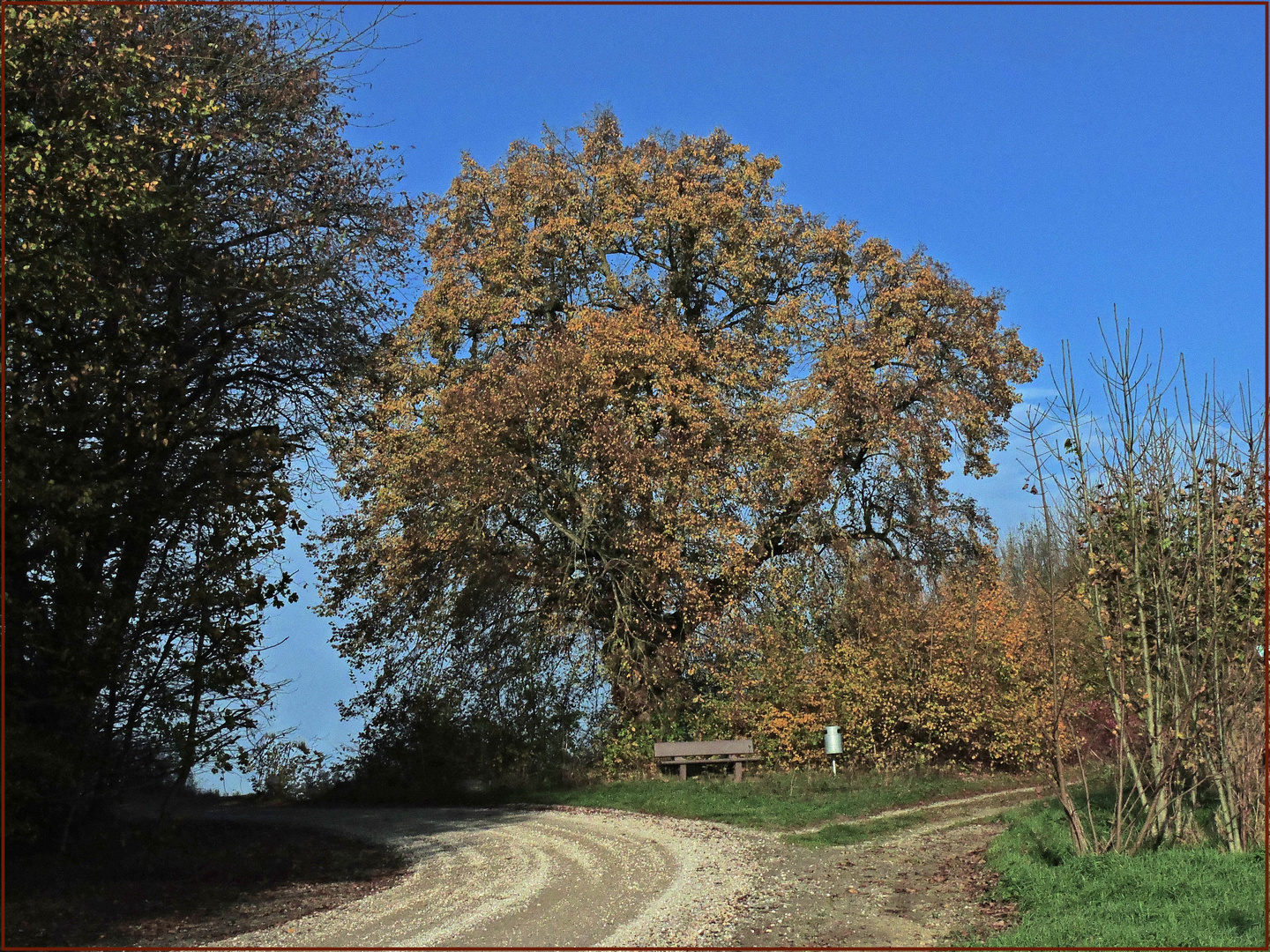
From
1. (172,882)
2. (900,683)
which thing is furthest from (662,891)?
(900,683)

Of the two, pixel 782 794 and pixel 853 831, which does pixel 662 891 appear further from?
pixel 782 794

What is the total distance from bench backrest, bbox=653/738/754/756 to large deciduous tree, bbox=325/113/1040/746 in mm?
1009

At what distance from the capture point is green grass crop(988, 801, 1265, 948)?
21.8 ft

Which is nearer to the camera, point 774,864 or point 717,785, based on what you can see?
point 774,864

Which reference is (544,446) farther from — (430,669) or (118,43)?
(118,43)

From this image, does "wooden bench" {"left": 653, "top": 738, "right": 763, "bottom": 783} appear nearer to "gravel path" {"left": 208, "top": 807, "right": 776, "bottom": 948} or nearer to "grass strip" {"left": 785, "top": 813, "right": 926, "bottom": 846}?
"gravel path" {"left": 208, "top": 807, "right": 776, "bottom": 948}

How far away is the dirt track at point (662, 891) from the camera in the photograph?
779 cm

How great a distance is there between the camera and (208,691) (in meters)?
10.3

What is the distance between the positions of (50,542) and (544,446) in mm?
10910

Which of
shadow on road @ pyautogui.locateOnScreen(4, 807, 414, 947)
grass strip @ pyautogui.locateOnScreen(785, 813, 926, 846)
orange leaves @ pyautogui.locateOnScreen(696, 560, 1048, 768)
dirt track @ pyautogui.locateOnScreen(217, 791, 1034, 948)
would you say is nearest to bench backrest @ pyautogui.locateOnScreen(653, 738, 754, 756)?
orange leaves @ pyautogui.locateOnScreen(696, 560, 1048, 768)

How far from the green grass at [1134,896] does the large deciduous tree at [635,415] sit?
10.5m

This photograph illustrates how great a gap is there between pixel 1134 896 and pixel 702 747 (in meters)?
11.5

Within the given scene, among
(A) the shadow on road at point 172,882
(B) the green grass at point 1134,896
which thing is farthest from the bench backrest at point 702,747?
(B) the green grass at point 1134,896

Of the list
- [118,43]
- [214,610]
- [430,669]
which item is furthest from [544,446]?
[118,43]
